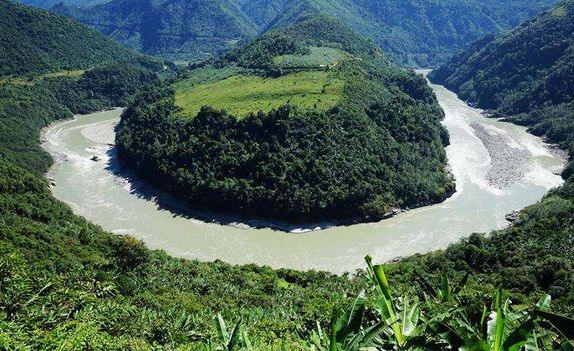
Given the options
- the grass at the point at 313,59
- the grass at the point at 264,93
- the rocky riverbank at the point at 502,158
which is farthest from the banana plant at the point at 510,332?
the grass at the point at 313,59

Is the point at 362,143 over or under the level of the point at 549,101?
over

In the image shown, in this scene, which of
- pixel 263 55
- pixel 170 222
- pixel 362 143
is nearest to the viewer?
pixel 170 222

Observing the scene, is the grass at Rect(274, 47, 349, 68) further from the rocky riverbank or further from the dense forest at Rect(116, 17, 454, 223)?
the rocky riverbank

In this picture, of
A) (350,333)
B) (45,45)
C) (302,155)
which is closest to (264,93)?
(302,155)

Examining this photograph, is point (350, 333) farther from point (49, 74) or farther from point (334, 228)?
point (49, 74)

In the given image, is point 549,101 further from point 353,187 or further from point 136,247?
point 136,247

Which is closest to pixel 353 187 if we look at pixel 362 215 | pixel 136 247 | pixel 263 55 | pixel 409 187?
pixel 362 215

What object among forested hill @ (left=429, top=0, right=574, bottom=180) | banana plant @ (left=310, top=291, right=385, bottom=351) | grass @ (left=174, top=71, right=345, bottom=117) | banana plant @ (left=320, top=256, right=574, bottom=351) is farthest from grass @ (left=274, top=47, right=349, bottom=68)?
banana plant @ (left=320, top=256, right=574, bottom=351)
